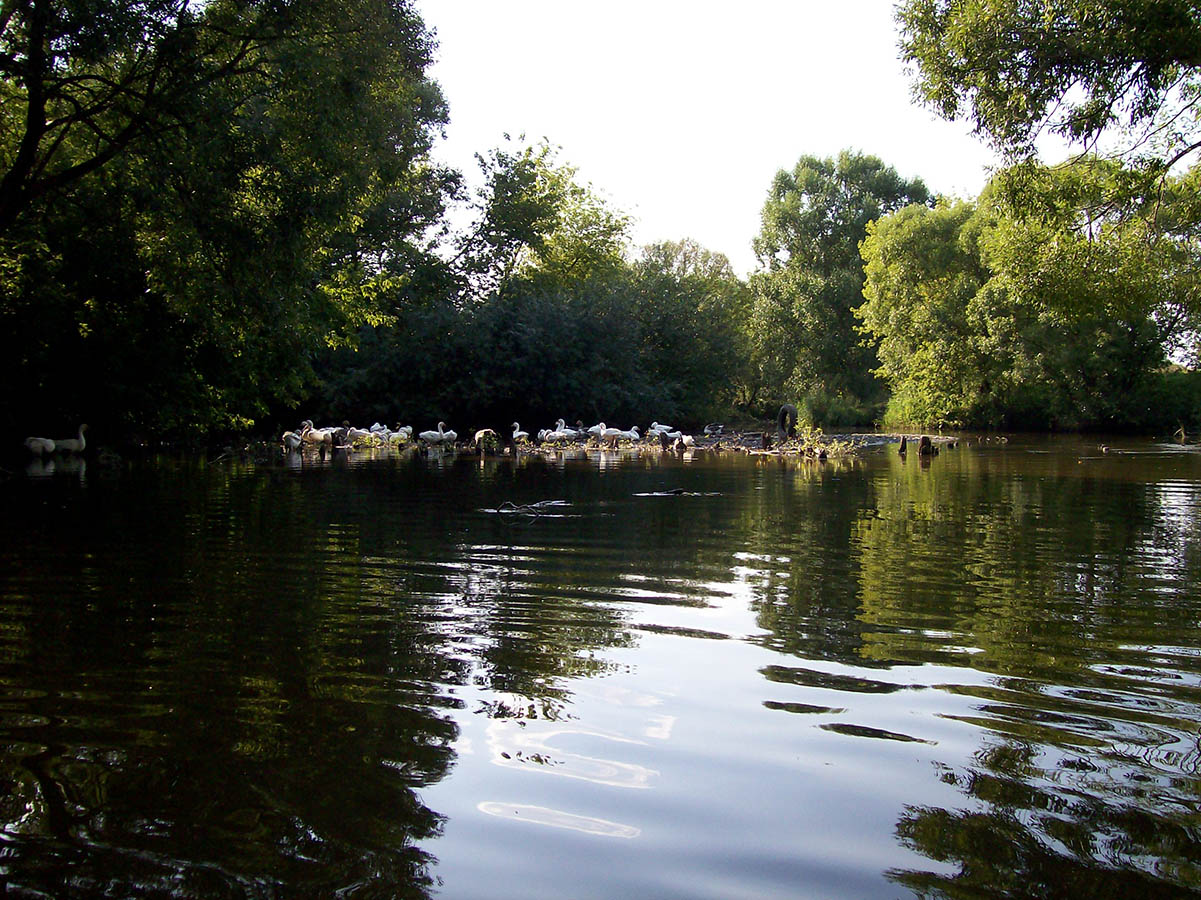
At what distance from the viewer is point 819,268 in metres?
62.9

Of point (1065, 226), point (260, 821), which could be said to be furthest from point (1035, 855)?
point (1065, 226)

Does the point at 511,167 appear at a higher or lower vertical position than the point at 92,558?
higher

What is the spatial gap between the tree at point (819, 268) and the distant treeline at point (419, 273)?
0.17 m

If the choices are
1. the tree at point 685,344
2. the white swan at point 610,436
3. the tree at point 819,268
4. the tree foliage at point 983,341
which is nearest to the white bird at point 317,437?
the white swan at point 610,436

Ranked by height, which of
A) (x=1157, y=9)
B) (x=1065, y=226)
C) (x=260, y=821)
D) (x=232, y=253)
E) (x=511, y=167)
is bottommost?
(x=260, y=821)

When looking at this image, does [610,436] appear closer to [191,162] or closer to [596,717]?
[191,162]

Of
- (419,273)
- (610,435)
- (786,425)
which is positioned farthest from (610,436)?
(419,273)

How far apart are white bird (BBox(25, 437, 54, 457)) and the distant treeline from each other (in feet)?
2.50

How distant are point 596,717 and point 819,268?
6110cm

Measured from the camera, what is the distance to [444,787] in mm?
3992

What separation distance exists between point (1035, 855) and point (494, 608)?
182 inches

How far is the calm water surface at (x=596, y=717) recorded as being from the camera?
11.0ft

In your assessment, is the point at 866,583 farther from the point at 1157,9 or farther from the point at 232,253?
the point at 1157,9

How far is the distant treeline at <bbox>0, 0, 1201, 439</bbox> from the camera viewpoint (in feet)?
51.4
